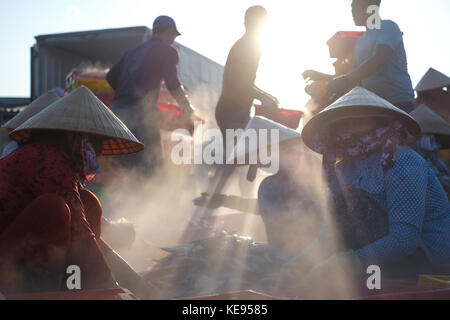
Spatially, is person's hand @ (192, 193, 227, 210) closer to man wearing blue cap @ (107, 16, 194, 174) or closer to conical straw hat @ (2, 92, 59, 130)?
man wearing blue cap @ (107, 16, 194, 174)

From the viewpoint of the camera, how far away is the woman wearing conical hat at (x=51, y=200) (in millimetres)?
1601

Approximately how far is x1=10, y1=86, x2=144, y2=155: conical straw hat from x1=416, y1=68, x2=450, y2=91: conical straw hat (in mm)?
4638

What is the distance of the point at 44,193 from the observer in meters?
1.69

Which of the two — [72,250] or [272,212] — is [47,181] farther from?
[272,212]

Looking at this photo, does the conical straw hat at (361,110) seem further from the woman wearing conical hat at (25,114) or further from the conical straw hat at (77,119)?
the woman wearing conical hat at (25,114)

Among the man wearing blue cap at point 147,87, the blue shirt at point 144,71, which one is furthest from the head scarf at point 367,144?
the blue shirt at point 144,71

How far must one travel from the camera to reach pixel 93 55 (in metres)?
10.5

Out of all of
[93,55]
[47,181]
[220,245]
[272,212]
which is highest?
[93,55]

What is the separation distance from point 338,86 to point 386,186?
1.57 metres

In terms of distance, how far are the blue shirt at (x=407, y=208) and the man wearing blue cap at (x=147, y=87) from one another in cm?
280

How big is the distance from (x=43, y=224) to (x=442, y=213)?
1.71m

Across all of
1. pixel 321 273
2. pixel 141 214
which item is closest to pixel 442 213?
pixel 321 273

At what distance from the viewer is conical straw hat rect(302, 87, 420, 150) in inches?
81.7

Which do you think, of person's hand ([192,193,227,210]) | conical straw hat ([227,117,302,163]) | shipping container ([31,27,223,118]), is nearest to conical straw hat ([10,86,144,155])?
conical straw hat ([227,117,302,163])
